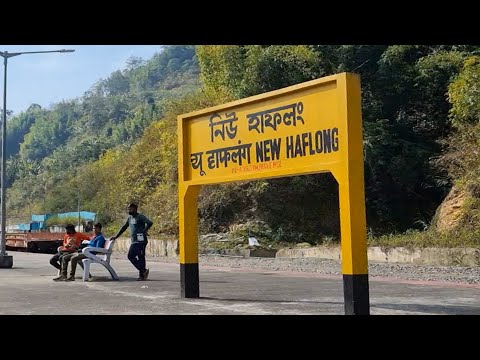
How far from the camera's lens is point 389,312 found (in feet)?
28.3

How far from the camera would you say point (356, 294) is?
785 centimetres

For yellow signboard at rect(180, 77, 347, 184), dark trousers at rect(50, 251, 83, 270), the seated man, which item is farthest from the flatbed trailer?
yellow signboard at rect(180, 77, 347, 184)

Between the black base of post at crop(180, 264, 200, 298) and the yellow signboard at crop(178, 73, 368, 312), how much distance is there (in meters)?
0.07

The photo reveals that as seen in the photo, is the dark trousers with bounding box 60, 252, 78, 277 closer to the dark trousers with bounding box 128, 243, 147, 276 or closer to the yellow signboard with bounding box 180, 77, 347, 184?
the dark trousers with bounding box 128, 243, 147, 276


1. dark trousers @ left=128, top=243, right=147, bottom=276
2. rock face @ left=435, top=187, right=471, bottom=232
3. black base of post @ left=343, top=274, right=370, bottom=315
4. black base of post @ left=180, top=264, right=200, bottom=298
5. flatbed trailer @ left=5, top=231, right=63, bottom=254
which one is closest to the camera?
black base of post @ left=343, top=274, right=370, bottom=315

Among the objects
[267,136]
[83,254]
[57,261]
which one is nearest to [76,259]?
[83,254]

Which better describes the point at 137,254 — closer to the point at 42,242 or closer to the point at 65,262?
the point at 65,262

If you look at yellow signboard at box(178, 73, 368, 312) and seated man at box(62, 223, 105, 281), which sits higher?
yellow signboard at box(178, 73, 368, 312)

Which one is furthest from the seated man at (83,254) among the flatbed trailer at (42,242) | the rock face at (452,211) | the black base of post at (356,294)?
the flatbed trailer at (42,242)

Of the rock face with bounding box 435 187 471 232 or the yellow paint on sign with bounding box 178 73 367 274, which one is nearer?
the yellow paint on sign with bounding box 178 73 367 274

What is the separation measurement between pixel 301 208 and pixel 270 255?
17.4 ft

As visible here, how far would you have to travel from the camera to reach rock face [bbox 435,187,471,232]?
21391 mm
